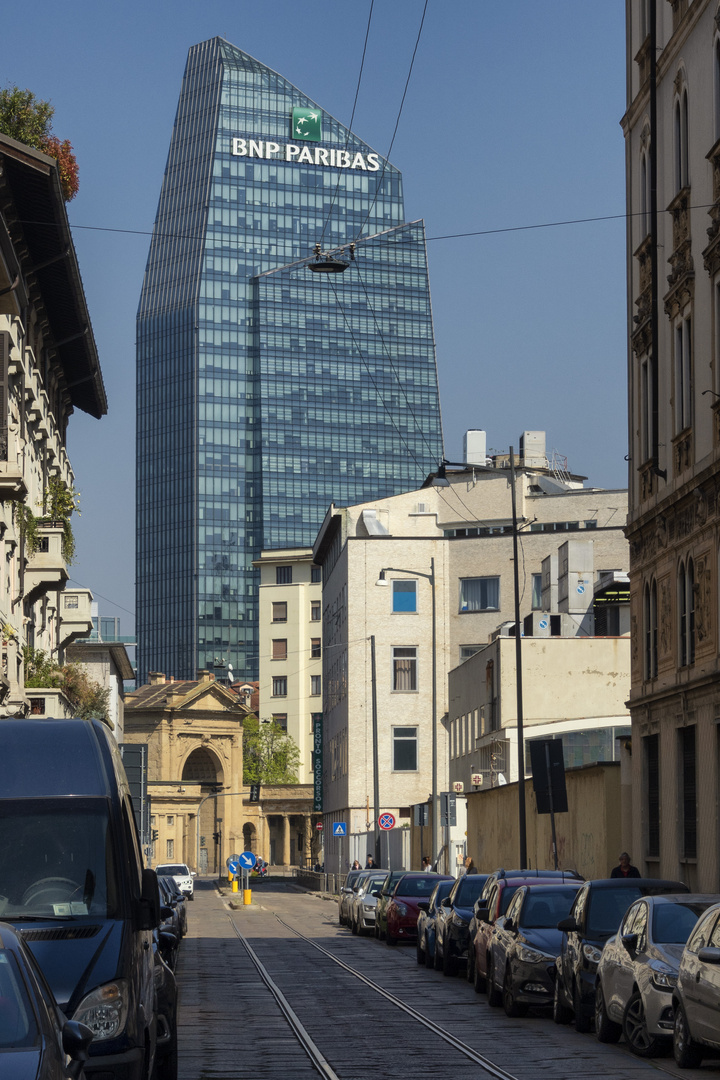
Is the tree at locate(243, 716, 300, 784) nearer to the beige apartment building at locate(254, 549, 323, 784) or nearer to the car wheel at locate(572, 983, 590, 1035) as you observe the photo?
the beige apartment building at locate(254, 549, 323, 784)

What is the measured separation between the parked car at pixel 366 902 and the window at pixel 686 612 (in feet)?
43.7

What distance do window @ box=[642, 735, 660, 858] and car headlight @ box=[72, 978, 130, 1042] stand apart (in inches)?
858

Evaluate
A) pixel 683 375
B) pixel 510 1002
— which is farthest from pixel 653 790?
pixel 510 1002

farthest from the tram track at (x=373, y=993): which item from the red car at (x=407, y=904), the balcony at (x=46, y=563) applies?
the balcony at (x=46, y=563)

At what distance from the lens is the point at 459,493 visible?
81438 mm

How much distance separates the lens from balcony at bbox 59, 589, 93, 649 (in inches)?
2080

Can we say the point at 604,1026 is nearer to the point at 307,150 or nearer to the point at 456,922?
the point at 456,922

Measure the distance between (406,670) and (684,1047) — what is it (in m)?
63.6

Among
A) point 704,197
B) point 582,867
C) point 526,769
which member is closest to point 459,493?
point 526,769

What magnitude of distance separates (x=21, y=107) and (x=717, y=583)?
18208mm

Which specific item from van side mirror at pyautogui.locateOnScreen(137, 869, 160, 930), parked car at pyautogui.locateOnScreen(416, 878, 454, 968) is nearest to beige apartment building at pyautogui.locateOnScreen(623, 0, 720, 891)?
parked car at pyautogui.locateOnScreen(416, 878, 454, 968)

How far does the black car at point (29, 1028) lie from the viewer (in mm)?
6531

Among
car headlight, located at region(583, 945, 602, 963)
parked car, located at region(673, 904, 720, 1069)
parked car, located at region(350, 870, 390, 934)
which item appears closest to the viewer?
parked car, located at region(673, 904, 720, 1069)

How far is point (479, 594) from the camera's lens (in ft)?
252
